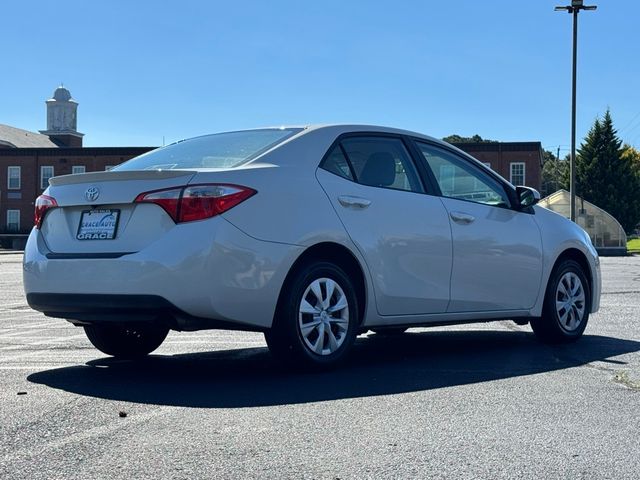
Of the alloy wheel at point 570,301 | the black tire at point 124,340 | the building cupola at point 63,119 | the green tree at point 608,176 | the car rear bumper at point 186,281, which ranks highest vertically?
the building cupola at point 63,119

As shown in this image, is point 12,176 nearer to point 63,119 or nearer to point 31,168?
point 31,168

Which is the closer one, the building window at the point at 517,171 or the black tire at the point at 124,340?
the black tire at the point at 124,340

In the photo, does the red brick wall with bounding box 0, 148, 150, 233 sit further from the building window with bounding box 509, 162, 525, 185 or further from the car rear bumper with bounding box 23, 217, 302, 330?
the car rear bumper with bounding box 23, 217, 302, 330

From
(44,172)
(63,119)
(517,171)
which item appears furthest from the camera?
(63,119)

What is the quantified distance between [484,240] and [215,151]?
90.0 inches

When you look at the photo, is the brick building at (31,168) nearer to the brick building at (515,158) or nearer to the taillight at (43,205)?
the brick building at (515,158)

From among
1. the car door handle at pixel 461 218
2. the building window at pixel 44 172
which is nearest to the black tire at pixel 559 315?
the car door handle at pixel 461 218

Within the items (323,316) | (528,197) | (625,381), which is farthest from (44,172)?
(625,381)

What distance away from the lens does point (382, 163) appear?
6.54 meters

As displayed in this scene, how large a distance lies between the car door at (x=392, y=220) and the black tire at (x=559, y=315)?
1372 millimetres

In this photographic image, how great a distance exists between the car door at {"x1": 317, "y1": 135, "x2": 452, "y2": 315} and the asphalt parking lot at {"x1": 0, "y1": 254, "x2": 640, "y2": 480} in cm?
53

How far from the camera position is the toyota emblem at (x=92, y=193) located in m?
5.60

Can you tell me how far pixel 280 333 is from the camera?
5574mm

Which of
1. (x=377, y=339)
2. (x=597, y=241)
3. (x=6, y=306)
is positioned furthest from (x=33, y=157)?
(x=377, y=339)
